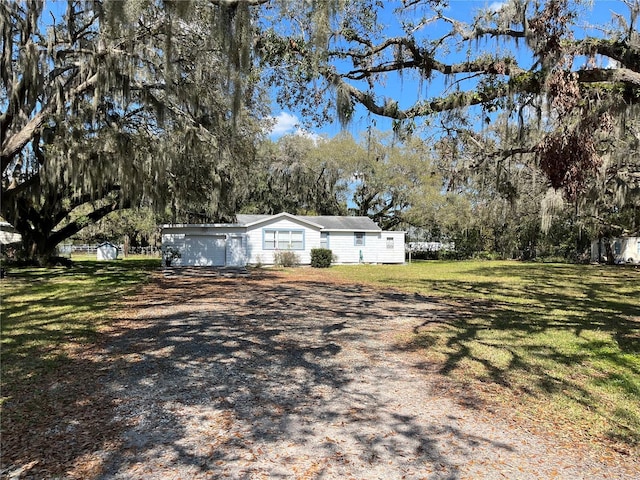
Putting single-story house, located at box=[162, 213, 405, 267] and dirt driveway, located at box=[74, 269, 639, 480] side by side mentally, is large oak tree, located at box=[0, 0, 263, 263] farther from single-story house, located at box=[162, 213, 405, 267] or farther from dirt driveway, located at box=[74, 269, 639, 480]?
single-story house, located at box=[162, 213, 405, 267]

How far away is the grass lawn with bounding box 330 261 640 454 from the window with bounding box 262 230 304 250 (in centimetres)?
1443

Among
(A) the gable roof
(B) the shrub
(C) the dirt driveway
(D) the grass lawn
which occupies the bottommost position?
(D) the grass lawn

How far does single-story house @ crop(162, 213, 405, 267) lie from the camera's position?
923 inches

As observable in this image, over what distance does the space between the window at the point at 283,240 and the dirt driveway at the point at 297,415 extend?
17339 millimetres

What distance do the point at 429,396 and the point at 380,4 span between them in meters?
5.45

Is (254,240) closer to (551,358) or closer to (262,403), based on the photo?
(551,358)

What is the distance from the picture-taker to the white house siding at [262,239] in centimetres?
2403

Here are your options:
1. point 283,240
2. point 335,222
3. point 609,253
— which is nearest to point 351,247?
point 335,222

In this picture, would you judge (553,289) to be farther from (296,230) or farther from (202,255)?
(202,255)

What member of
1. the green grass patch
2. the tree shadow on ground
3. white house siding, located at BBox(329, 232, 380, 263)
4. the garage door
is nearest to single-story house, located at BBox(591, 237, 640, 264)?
white house siding, located at BBox(329, 232, 380, 263)

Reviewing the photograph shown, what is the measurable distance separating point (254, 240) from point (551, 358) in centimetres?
1976

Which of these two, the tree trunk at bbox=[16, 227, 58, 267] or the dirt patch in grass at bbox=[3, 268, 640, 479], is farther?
the tree trunk at bbox=[16, 227, 58, 267]

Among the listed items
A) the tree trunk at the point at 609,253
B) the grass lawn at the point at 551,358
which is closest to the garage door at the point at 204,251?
the grass lawn at the point at 551,358

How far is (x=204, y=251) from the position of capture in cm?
2372
